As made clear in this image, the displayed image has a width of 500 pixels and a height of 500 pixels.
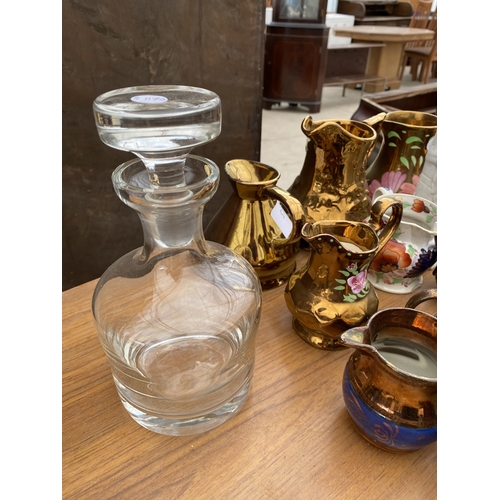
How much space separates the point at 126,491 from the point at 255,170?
342mm

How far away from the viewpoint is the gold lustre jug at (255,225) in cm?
47

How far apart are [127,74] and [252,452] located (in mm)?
611

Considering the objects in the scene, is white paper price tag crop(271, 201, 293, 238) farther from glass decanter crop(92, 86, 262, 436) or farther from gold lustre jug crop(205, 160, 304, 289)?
glass decanter crop(92, 86, 262, 436)

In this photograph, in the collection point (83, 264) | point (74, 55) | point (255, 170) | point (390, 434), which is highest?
point (74, 55)

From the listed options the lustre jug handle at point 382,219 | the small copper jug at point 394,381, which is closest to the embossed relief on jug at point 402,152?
the lustre jug handle at point 382,219

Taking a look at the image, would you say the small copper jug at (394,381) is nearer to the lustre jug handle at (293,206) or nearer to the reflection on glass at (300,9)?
the lustre jug handle at (293,206)

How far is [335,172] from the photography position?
0.49 metres

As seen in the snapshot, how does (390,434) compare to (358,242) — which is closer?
(390,434)

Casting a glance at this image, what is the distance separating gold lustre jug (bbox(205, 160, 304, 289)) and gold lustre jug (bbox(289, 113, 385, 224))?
0.15ft

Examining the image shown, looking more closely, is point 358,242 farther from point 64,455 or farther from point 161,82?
point 161,82

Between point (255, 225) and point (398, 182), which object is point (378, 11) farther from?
point (255, 225)

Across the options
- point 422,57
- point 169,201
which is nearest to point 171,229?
point 169,201

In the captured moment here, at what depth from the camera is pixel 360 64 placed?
9.64 ft

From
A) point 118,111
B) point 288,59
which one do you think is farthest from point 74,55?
point 288,59
